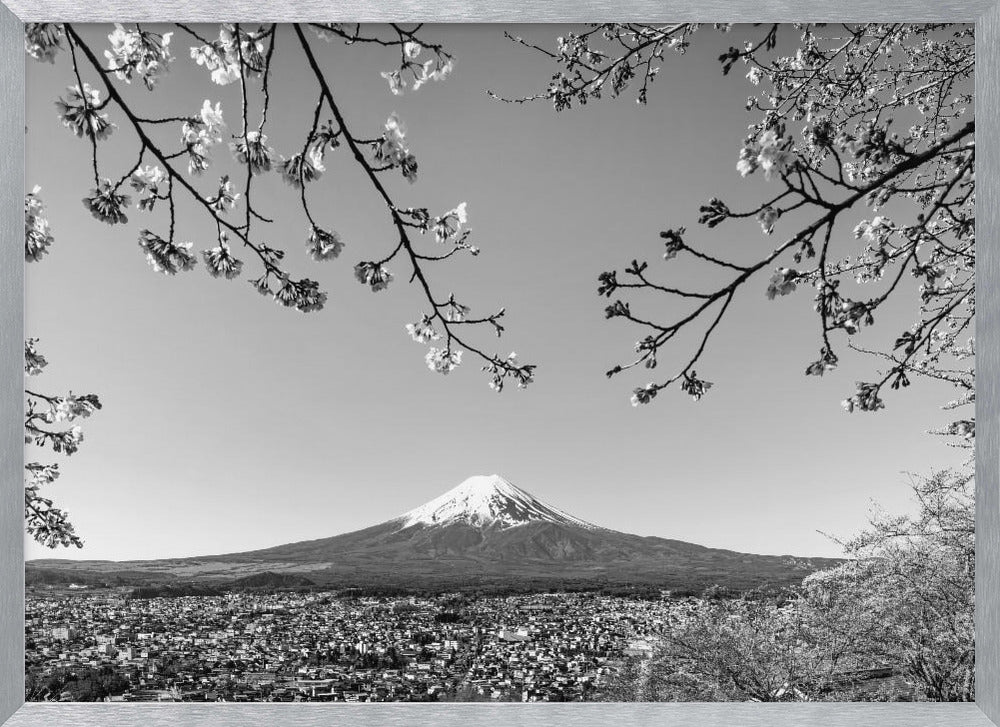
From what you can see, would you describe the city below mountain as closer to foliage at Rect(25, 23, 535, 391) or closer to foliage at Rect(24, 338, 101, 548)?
foliage at Rect(24, 338, 101, 548)

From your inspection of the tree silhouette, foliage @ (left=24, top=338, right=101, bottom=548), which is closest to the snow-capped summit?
the tree silhouette

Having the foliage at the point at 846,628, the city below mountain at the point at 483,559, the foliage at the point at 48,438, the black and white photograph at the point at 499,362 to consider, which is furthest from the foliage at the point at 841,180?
the foliage at the point at 48,438

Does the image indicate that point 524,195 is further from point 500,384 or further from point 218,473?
point 218,473

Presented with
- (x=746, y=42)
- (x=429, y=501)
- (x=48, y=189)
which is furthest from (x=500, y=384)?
(x=48, y=189)

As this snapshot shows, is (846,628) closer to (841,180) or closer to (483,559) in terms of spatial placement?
(483,559)

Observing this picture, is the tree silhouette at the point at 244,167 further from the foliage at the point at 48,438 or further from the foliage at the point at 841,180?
the foliage at the point at 841,180
